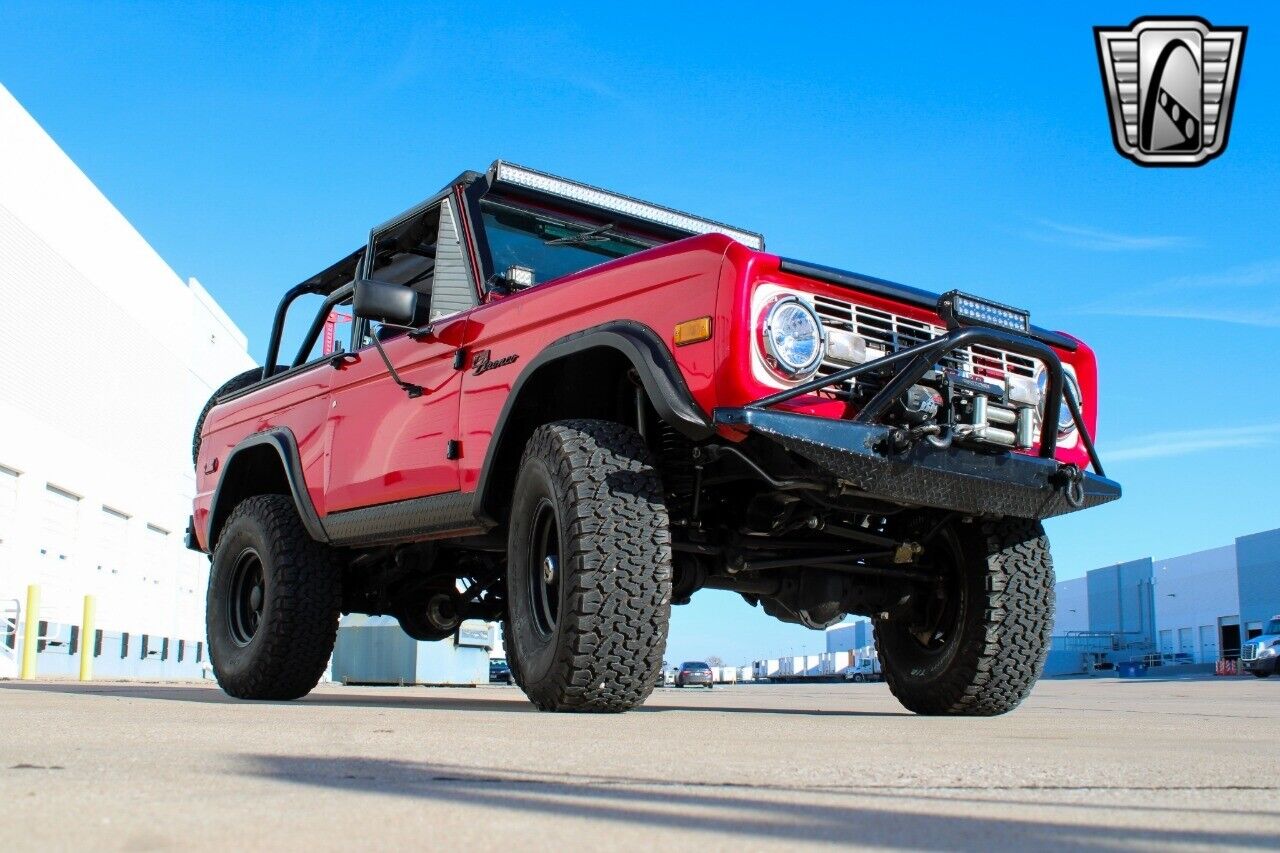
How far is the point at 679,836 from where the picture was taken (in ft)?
5.70

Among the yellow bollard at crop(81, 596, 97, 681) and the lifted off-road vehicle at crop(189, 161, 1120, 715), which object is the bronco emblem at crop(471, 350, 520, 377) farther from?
the yellow bollard at crop(81, 596, 97, 681)

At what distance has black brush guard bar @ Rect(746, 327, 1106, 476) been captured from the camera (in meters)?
4.42

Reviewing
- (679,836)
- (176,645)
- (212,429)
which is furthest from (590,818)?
(176,645)

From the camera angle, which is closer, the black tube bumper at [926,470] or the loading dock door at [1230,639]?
the black tube bumper at [926,470]

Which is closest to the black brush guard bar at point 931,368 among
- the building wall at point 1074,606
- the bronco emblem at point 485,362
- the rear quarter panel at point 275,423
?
the bronco emblem at point 485,362

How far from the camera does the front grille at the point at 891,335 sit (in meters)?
4.75

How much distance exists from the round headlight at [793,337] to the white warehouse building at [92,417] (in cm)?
2290

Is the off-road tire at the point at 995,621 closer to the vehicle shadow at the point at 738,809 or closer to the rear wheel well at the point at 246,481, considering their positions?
the vehicle shadow at the point at 738,809

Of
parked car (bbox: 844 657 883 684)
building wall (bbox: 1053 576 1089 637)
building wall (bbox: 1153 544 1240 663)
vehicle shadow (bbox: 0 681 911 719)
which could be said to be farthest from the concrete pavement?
building wall (bbox: 1053 576 1089 637)

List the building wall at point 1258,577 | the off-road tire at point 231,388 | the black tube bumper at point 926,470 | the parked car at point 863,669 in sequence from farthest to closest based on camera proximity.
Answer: the parked car at point 863,669 → the building wall at point 1258,577 → the off-road tire at point 231,388 → the black tube bumper at point 926,470

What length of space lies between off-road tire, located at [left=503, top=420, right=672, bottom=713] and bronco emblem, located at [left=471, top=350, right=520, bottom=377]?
28.1 inches

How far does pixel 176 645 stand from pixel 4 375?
15.4 meters

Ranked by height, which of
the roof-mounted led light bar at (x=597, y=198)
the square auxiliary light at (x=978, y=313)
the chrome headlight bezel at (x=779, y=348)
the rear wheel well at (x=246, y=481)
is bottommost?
the rear wheel well at (x=246, y=481)

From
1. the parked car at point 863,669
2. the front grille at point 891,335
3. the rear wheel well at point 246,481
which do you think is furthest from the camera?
the parked car at point 863,669
